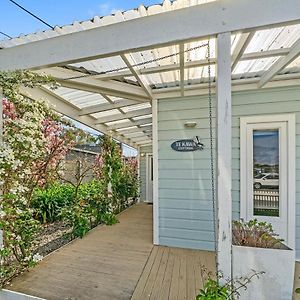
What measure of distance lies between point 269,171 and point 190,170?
1.32 m

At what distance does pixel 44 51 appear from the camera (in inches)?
92.1

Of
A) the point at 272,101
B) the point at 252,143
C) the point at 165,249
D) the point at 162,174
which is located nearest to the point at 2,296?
the point at 165,249

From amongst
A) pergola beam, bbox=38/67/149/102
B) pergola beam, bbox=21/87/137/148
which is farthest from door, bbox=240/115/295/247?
pergola beam, bbox=21/87/137/148

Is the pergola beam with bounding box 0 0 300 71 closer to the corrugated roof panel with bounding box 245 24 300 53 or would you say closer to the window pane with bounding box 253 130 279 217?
the corrugated roof panel with bounding box 245 24 300 53

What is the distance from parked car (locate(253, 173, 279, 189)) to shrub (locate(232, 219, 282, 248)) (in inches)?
58.9

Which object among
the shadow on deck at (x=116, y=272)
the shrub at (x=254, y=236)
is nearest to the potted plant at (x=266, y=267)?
the shrub at (x=254, y=236)

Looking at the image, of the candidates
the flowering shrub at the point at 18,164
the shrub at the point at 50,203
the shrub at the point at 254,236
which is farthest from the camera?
the shrub at the point at 50,203

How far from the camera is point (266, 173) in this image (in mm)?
3766

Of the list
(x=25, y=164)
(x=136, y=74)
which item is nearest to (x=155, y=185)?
(x=136, y=74)

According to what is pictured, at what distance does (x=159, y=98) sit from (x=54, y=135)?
7.05 feet

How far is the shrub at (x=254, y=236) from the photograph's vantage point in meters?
2.17

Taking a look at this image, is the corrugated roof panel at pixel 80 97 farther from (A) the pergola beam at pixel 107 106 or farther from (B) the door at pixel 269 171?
(B) the door at pixel 269 171

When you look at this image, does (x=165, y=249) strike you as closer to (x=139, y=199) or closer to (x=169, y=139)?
(x=169, y=139)

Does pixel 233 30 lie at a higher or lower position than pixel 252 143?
higher
